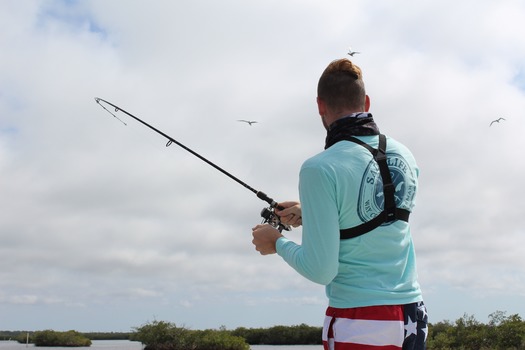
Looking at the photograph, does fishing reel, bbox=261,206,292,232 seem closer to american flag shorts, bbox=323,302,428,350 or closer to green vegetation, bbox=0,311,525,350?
american flag shorts, bbox=323,302,428,350

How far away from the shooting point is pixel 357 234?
3721 mm

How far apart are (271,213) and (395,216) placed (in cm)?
129

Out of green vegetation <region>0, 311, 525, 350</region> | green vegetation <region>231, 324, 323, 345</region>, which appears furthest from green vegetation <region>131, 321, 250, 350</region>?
green vegetation <region>231, 324, 323, 345</region>

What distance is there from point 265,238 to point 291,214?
542 mm

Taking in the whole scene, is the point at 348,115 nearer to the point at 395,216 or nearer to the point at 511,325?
the point at 395,216

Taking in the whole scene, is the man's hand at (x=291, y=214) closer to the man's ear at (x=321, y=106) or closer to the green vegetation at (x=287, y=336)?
the man's ear at (x=321, y=106)

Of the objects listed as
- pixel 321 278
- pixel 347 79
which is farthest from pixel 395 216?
pixel 347 79

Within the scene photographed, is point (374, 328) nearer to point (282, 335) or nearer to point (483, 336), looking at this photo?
point (483, 336)

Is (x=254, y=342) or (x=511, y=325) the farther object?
(x=254, y=342)

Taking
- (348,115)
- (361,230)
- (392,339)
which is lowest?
(392,339)

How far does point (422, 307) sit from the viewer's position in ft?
12.8

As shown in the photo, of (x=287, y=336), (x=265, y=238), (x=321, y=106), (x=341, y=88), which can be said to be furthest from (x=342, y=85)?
(x=287, y=336)

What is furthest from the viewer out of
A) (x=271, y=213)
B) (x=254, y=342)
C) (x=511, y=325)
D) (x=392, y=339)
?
(x=254, y=342)

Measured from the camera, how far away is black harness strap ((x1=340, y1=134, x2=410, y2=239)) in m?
3.72
